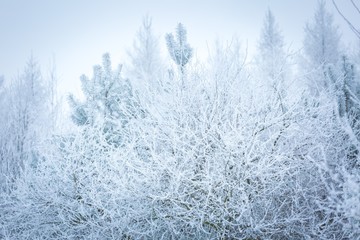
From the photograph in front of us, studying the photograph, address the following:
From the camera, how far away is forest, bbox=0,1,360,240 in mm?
3041

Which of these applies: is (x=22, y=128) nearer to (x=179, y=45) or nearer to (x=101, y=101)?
(x=101, y=101)

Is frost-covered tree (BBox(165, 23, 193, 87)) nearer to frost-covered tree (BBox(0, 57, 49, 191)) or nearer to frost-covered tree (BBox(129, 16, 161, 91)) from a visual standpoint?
frost-covered tree (BBox(0, 57, 49, 191))

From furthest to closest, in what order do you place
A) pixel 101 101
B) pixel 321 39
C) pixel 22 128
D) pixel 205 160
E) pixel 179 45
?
pixel 321 39 < pixel 22 128 < pixel 101 101 < pixel 179 45 < pixel 205 160

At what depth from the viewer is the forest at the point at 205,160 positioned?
3041mm

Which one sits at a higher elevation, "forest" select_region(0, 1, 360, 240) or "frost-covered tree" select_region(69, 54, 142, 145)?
"frost-covered tree" select_region(69, 54, 142, 145)

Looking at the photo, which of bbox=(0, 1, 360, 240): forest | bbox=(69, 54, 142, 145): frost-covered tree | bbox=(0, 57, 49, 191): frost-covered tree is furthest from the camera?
bbox=(0, 57, 49, 191): frost-covered tree

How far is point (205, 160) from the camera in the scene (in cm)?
346

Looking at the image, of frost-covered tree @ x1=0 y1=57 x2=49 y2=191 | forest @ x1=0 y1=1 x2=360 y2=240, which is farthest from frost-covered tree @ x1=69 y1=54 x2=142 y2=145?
frost-covered tree @ x1=0 y1=57 x2=49 y2=191

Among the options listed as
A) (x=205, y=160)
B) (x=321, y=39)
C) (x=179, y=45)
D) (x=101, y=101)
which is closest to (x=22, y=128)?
(x=101, y=101)

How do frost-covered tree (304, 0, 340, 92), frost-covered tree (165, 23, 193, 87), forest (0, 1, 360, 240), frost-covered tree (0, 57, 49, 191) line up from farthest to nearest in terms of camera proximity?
frost-covered tree (304, 0, 340, 92) → frost-covered tree (0, 57, 49, 191) → frost-covered tree (165, 23, 193, 87) → forest (0, 1, 360, 240)

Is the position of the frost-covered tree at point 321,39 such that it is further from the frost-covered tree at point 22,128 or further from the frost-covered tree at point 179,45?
the frost-covered tree at point 22,128

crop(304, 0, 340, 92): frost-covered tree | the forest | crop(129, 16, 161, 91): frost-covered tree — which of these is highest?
crop(129, 16, 161, 91): frost-covered tree

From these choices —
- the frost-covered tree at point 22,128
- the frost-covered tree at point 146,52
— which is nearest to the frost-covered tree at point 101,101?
the frost-covered tree at point 22,128

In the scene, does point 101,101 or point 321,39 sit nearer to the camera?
point 101,101
